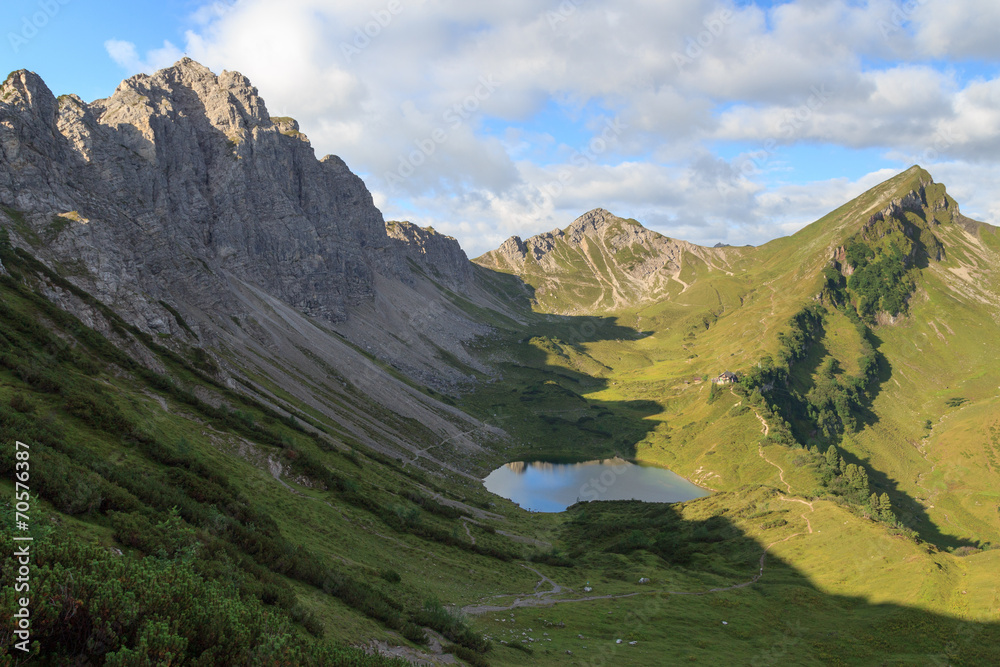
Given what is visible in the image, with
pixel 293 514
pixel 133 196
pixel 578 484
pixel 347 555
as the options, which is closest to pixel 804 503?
pixel 578 484

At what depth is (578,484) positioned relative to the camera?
174 meters

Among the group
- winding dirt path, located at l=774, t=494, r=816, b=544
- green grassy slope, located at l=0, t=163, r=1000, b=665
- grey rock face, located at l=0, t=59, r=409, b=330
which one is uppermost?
grey rock face, located at l=0, t=59, r=409, b=330

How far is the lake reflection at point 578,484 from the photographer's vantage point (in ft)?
511

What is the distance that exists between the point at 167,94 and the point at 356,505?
205981 millimetres

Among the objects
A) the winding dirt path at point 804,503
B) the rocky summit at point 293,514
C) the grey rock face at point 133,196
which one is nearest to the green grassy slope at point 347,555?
the rocky summit at point 293,514

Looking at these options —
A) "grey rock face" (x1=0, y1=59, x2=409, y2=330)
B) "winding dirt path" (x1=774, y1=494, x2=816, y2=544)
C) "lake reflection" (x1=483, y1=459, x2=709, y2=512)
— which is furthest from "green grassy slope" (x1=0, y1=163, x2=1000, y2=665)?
"lake reflection" (x1=483, y1=459, x2=709, y2=512)

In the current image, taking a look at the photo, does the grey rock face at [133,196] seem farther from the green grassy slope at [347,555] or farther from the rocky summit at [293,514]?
the green grassy slope at [347,555]

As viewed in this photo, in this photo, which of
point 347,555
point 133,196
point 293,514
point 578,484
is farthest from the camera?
point 578,484

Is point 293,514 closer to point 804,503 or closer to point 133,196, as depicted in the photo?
point 804,503

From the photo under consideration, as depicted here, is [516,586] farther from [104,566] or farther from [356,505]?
[104,566]

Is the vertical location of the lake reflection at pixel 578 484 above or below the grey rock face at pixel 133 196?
below

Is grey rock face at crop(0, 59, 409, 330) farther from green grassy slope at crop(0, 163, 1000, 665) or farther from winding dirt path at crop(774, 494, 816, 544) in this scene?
winding dirt path at crop(774, 494, 816, 544)

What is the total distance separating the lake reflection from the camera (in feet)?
511

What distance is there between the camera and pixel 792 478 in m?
161
